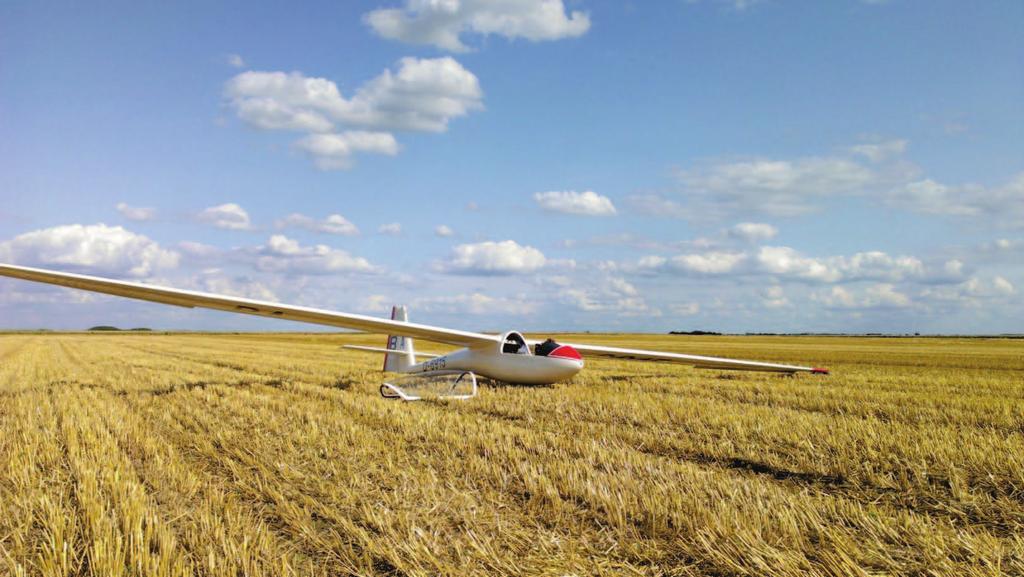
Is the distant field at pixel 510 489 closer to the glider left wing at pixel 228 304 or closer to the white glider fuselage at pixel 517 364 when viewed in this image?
the glider left wing at pixel 228 304

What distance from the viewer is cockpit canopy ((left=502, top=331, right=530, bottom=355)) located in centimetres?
1348

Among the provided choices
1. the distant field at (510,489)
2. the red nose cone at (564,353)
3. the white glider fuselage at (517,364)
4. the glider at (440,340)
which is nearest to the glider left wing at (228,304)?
the glider at (440,340)

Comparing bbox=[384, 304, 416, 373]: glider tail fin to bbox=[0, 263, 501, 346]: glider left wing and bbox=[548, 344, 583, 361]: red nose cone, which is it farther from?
bbox=[548, 344, 583, 361]: red nose cone

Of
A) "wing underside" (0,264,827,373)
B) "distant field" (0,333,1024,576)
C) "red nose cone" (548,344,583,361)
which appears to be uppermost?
"wing underside" (0,264,827,373)

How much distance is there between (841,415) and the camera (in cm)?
916

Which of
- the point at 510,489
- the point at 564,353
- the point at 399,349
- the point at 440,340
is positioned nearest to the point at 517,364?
the point at 564,353

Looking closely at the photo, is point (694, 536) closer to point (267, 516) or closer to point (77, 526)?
point (267, 516)

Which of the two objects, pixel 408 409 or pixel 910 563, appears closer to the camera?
pixel 910 563

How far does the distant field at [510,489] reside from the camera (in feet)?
11.8

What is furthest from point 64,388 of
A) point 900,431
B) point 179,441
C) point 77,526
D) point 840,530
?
point 900,431

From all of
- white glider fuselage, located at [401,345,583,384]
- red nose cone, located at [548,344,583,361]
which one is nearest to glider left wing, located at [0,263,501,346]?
white glider fuselage, located at [401,345,583,384]

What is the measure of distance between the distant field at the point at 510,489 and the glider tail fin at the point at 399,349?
7.24 meters

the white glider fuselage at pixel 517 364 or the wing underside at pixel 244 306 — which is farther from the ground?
the wing underside at pixel 244 306

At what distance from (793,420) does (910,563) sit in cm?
517
